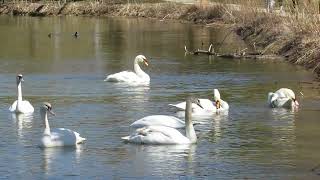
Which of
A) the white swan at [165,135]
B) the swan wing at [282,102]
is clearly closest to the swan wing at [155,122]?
the white swan at [165,135]

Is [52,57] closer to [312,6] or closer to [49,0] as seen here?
[312,6]

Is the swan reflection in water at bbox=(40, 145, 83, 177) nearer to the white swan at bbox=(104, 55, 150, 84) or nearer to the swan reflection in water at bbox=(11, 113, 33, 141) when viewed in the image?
the swan reflection in water at bbox=(11, 113, 33, 141)

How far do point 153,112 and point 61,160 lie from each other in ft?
17.3

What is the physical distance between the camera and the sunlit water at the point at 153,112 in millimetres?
13023

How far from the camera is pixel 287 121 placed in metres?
17.3

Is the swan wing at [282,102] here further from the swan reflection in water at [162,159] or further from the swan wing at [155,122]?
the swan reflection in water at [162,159]

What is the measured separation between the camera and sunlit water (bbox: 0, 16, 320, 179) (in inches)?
513

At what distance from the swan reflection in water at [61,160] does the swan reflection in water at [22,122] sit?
1294 mm

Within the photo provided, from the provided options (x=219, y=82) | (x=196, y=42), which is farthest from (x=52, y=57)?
(x=219, y=82)

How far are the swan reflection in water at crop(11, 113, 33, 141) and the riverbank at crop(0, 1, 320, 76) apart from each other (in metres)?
9.51

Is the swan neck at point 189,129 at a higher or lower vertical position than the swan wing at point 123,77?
higher

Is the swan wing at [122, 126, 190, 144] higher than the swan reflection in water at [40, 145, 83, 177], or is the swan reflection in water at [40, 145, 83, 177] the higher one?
the swan wing at [122, 126, 190, 144]

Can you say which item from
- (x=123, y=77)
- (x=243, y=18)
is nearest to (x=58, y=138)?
(x=123, y=77)

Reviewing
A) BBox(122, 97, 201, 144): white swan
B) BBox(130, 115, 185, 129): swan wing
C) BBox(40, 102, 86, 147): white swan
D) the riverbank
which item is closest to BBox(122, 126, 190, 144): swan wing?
BBox(122, 97, 201, 144): white swan
